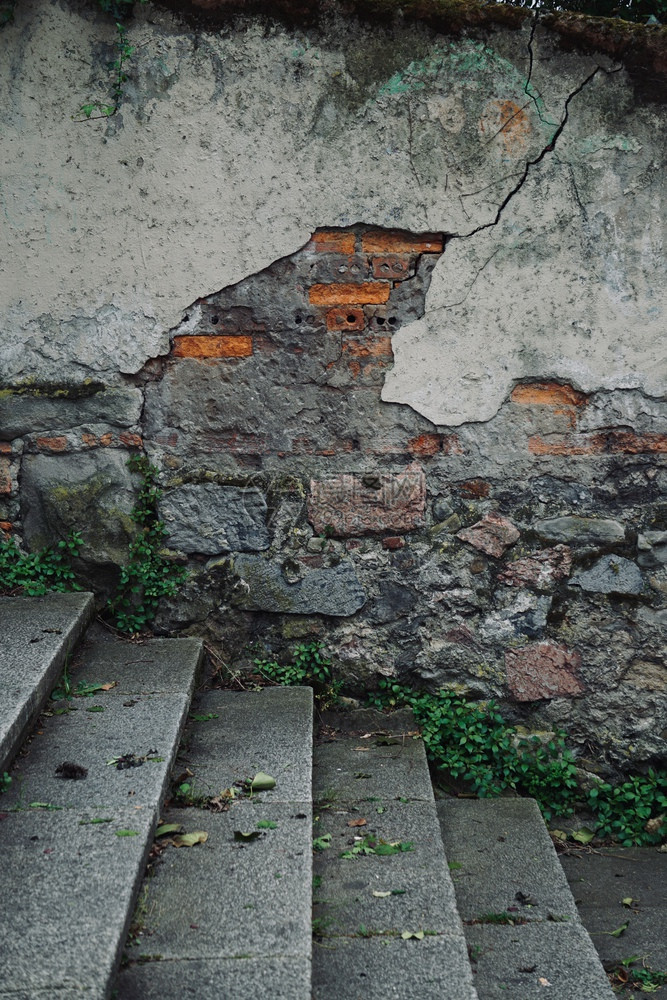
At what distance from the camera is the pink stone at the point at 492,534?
305 cm

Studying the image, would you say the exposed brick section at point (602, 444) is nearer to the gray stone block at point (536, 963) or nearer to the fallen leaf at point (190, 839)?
the gray stone block at point (536, 963)

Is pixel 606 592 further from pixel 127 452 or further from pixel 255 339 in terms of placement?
pixel 127 452

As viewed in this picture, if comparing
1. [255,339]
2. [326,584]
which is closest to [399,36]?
[255,339]

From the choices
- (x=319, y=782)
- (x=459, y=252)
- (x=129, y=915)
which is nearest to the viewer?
(x=129, y=915)

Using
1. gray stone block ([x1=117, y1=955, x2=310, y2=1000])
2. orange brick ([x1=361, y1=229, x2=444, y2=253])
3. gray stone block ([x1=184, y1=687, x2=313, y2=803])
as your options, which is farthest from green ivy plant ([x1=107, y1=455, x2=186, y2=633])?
gray stone block ([x1=117, y1=955, x2=310, y2=1000])

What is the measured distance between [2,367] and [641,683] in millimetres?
2527

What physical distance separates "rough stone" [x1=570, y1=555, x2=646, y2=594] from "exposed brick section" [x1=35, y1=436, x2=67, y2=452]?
1.87 meters

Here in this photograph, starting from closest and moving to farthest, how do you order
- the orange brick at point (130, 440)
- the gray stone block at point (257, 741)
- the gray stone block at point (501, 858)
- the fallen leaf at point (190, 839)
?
Answer: the fallen leaf at point (190, 839)
the gray stone block at point (501, 858)
the gray stone block at point (257, 741)
the orange brick at point (130, 440)

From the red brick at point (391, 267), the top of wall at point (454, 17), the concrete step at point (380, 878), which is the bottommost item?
the concrete step at point (380, 878)

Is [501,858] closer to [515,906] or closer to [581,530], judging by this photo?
[515,906]

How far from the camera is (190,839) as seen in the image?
86.1 inches

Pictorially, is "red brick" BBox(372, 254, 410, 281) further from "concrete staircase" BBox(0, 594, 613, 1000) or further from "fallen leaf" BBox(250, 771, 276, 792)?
"fallen leaf" BBox(250, 771, 276, 792)

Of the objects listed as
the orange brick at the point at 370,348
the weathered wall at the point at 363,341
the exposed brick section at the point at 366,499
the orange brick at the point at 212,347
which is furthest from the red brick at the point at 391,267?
the exposed brick section at the point at 366,499

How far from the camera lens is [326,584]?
3.07m
